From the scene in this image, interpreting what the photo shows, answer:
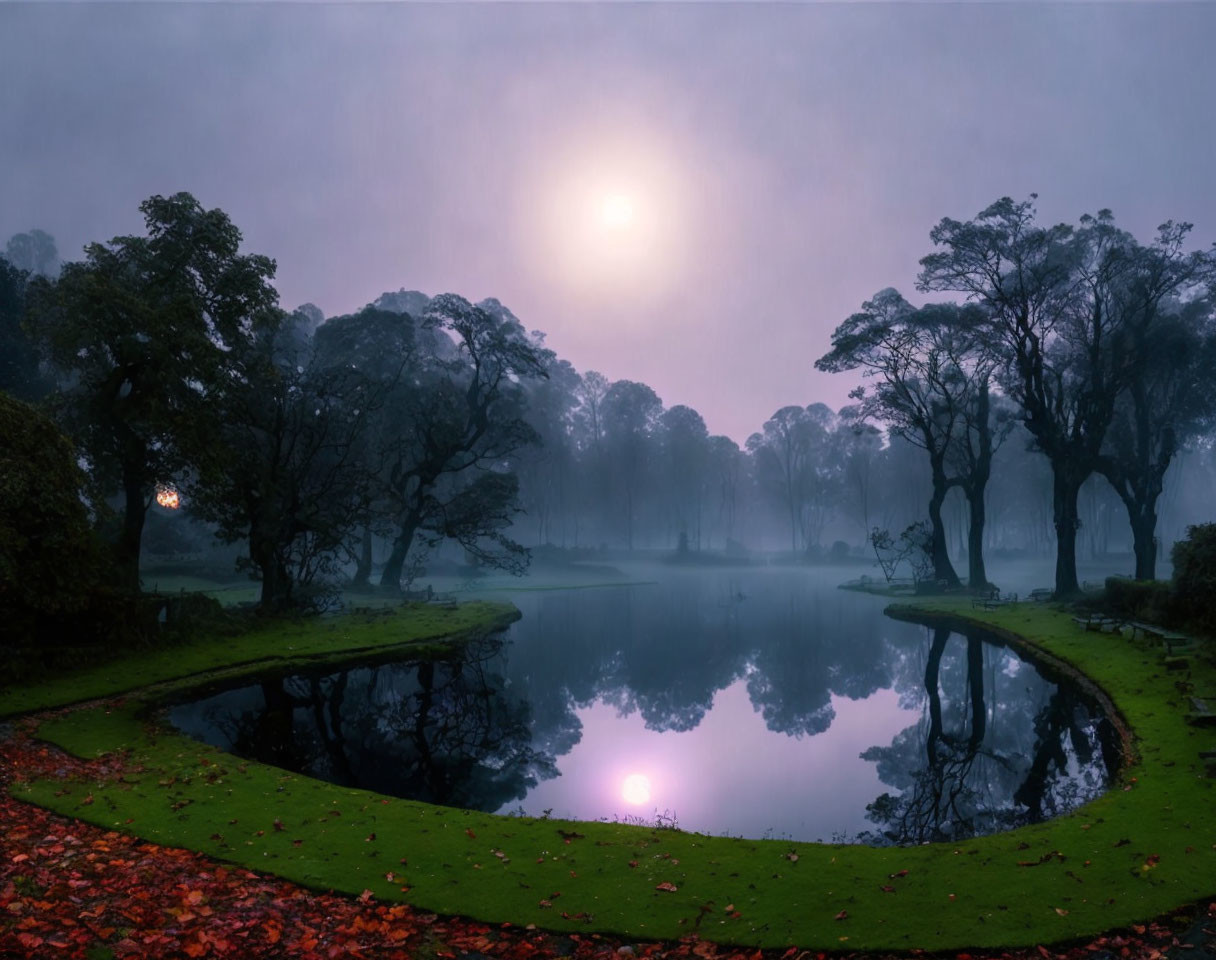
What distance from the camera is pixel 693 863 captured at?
9391mm

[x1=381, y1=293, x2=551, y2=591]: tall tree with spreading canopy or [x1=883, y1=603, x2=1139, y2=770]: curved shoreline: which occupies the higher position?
A: [x1=381, y1=293, x2=551, y2=591]: tall tree with spreading canopy

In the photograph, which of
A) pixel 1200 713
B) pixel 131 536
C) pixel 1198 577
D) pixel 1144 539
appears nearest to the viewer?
pixel 1200 713

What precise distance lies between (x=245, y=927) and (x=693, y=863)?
Result: 5145 mm

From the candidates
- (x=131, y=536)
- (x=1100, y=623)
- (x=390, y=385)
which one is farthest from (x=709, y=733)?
(x=390, y=385)

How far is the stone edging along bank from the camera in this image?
7.82 m

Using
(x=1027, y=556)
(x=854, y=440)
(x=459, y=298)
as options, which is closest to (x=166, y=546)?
(x=459, y=298)

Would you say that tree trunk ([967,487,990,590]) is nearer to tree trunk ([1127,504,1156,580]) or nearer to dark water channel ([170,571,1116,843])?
tree trunk ([1127,504,1156,580])

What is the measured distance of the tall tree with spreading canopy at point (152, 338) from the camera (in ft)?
76.7

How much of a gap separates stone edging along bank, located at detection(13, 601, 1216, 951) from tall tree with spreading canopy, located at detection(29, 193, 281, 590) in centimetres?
1457

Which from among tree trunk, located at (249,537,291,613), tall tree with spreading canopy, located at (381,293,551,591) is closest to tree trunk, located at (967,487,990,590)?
tall tree with spreading canopy, located at (381,293,551,591)

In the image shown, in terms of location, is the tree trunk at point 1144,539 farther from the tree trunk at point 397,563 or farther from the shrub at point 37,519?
the shrub at point 37,519

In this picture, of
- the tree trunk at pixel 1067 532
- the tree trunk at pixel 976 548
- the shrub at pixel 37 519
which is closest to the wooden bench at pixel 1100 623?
the tree trunk at pixel 1067 532

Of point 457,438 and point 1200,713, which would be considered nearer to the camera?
point 1200,713

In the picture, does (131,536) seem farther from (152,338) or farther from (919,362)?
(919,362)
